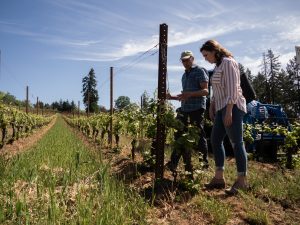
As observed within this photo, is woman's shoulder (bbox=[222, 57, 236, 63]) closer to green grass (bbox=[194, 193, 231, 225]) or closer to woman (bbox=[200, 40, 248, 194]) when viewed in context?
woman (bbox=[200, 40, 248, 194])

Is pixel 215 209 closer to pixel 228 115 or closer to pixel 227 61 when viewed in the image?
pixel 228 115

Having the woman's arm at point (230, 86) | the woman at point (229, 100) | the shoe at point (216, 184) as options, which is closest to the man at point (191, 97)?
the shoe at point (216, 184)

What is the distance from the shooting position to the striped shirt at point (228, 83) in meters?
4.20

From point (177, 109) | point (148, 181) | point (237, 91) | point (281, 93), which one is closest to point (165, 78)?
point (177, 109)

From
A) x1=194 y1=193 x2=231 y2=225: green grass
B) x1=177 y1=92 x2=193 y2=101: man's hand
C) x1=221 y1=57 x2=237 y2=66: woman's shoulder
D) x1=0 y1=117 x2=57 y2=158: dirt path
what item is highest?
x1=221 y1=57 x2=237 y2=66: woman's shoulder

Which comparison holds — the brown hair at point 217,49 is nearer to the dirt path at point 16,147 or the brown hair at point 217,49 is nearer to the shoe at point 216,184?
the shoe at point 216,184

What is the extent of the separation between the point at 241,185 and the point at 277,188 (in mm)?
559

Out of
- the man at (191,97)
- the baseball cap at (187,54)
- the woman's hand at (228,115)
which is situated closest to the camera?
the woman's hand at (228,115)

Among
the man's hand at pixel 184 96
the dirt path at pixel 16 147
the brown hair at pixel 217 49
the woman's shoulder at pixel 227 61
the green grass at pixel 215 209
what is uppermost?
the brown hair at pixel 217 49

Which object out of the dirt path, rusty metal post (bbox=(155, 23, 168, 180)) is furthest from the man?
the dirt path

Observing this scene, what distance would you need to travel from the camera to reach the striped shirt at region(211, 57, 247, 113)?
13.8 ft

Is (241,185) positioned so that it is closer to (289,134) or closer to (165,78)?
(165,78)

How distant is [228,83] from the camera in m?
4.22

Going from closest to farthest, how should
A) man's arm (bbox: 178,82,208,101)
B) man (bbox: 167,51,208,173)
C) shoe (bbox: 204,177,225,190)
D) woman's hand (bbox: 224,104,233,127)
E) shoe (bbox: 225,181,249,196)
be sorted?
woman's hand (bbox: 224,104,233,127), shoe (bbox: 225,181,249,196), shoe (bbox: 204,177,225,190), man's arm (bbox: 178,82,208,101), man (bbox: 167,51,208,173)
